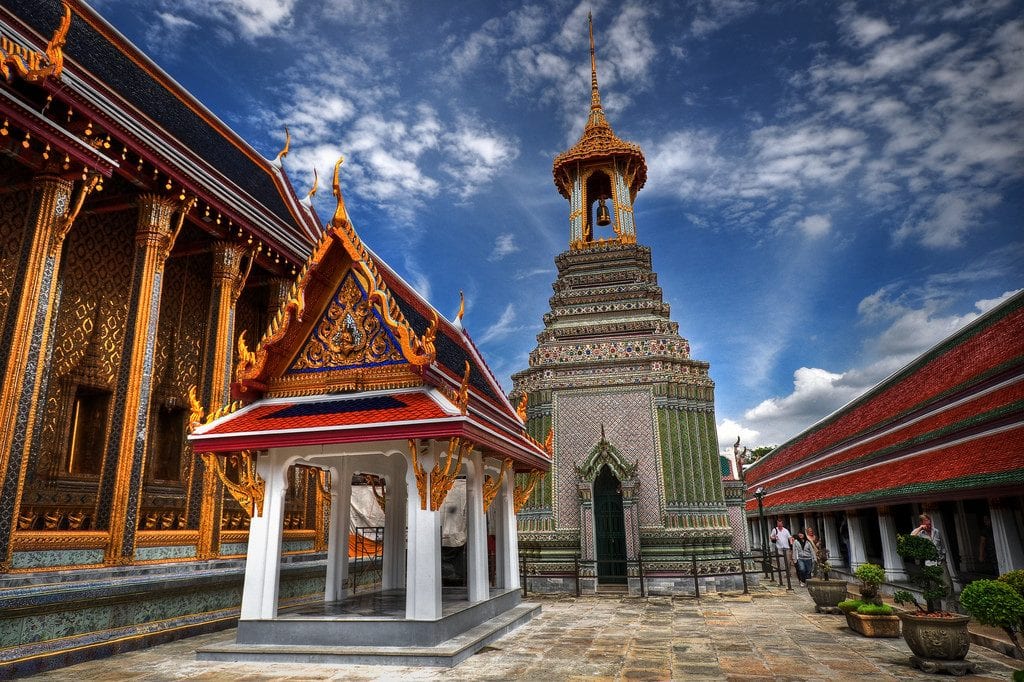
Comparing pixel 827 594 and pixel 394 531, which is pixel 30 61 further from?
pixel 827 594

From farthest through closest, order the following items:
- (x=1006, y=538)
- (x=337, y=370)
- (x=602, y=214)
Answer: (x=602, y=214) → (x=1006, y=538) → (x=337, y=370)

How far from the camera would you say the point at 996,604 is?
611cm

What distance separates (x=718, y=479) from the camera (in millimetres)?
18469

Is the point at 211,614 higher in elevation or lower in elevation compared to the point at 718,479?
lower

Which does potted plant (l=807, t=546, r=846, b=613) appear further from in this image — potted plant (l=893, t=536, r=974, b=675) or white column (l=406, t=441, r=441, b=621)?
white column (l=406, t=441, r=441, b=621)

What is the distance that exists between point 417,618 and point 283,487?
2.51 meters

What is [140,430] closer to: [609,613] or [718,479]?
[609,613]

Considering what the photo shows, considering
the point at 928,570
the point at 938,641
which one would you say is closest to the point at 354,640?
the point at 938,641

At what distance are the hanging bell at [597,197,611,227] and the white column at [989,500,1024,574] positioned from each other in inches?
696

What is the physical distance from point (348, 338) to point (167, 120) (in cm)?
649

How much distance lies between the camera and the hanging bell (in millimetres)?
26406

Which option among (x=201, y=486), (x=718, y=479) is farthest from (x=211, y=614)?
(x=718, y=479)

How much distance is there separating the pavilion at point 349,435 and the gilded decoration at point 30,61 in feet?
12.3

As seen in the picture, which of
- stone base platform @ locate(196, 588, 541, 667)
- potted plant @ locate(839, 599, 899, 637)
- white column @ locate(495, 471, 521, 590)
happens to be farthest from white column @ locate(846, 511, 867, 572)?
stone base platform @ locate(196, 588, 541, 667)
